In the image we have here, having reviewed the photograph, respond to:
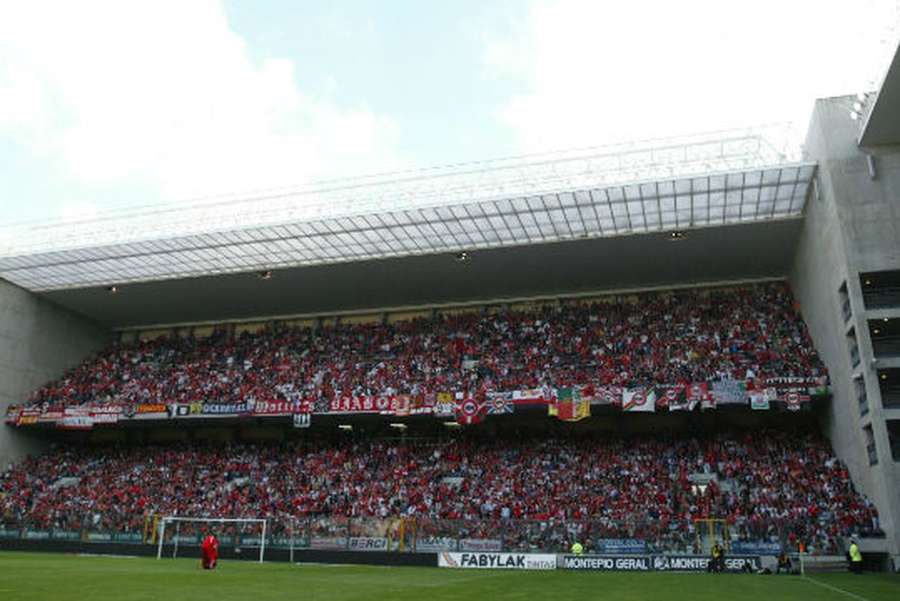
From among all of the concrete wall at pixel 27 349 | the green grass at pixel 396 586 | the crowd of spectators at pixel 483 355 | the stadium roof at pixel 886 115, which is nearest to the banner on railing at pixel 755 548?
the green grass at pixel 396 586

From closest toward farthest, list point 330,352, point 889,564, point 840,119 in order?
point 889,564, point 840,119, point 330,352

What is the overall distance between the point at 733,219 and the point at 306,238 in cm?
2166

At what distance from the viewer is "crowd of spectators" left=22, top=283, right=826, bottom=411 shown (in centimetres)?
3831

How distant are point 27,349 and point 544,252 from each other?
34.6 m

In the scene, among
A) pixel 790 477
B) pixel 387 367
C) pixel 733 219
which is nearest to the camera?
pixel 790 477

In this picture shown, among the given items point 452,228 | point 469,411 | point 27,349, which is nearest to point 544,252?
point 452,228

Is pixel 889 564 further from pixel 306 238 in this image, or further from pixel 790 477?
pixel 306 238

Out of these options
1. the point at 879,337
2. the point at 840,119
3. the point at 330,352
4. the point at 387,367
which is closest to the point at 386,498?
the point at 387,367

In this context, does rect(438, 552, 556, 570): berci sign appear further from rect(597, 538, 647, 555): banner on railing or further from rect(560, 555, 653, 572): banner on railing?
rect(597, 538, 647, 555): banner on railing

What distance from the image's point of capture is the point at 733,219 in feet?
122

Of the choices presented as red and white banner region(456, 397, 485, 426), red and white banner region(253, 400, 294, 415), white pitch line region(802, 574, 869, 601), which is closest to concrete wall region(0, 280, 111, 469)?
red and white banner region(253, 400, 294, 415)

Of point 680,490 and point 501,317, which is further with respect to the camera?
point 501,317

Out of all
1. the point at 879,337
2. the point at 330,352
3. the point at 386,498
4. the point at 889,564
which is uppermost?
the point at 330,352

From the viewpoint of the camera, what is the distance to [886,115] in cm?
2778
